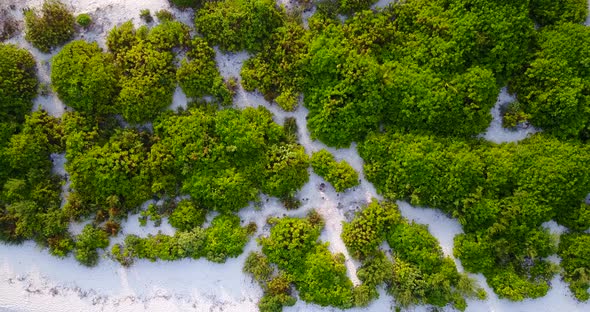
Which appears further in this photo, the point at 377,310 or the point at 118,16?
the point at 118,16

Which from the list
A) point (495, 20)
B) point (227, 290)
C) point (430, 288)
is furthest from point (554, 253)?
point (227, 290)

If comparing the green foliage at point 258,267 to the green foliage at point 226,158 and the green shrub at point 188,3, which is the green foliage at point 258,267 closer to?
the green foliage at point 226,158

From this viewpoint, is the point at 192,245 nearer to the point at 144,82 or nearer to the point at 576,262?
the point at 144,82

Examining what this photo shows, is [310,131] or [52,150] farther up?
[310,131]

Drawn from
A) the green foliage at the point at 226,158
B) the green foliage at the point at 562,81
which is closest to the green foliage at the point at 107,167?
the green foliage at the point at 226,158

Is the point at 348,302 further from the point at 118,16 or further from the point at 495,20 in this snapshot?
the point at 118,16

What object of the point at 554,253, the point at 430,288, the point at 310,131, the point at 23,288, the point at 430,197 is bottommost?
the point at 23,288
